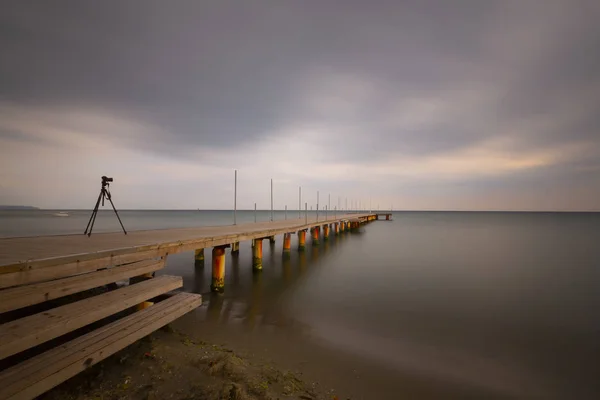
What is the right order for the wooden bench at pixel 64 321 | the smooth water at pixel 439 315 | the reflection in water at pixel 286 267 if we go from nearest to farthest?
1. the wooden bench at pixel 64 321
2. the smooth water at pixel 439 315
3. the reflection in water at pixel 286 267

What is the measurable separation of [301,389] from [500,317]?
841 cm

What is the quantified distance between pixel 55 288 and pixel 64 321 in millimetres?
900

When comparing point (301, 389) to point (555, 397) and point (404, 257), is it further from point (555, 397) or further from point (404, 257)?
point (404, 257)

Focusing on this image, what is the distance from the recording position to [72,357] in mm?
3100

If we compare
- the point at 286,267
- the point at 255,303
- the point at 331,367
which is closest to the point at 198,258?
the point at 286,267

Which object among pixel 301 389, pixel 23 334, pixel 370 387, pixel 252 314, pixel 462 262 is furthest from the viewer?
pixel 462 262

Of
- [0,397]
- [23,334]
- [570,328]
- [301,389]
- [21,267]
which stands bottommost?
[570,328]

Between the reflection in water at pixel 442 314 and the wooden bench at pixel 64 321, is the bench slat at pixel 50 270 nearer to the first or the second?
the wooden bench at pixel 64 321

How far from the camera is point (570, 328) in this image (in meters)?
8.56

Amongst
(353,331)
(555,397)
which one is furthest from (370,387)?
(555,397)

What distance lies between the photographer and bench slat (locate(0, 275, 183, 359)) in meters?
2.84

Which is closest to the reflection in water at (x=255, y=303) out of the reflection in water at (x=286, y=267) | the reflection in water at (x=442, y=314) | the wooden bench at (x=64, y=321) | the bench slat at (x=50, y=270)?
the reflection in water at (x=442, y=314)

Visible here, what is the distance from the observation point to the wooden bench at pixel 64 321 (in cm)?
279

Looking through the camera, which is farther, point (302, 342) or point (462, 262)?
point (462, 262)
